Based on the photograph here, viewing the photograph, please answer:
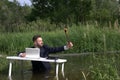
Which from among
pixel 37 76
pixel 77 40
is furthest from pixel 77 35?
pixel 37 76

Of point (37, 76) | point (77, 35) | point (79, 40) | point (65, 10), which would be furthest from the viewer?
point (65, 10)

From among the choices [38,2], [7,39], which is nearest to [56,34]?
[7,39]

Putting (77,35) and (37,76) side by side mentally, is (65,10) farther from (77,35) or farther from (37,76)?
(37,76)

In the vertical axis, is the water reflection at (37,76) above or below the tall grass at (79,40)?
below

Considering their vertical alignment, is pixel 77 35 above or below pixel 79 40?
above

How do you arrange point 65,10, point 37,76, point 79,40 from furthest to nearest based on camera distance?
point 65,10
point 79,40
point 37,76

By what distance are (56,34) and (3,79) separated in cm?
804

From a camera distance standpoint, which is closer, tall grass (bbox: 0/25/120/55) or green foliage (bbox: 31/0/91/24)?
tall grass (bbox: 0/25/120/55)

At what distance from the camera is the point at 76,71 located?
10.8 meters

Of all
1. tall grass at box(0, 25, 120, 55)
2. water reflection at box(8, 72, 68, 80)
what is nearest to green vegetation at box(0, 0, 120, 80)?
tall grass at box(0, 25, 120, 55)

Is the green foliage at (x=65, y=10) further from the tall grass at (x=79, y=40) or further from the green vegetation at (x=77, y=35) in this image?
the tall grass at (x=79, y=40)

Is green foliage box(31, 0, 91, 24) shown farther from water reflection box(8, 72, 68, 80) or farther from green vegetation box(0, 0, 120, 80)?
water reflection box(8, 72, 68, 80)

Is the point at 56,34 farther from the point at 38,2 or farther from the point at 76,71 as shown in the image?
the point at 38,2

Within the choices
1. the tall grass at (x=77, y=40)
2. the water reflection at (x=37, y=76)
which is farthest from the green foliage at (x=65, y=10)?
the water reflection at (x=37, y=76)
